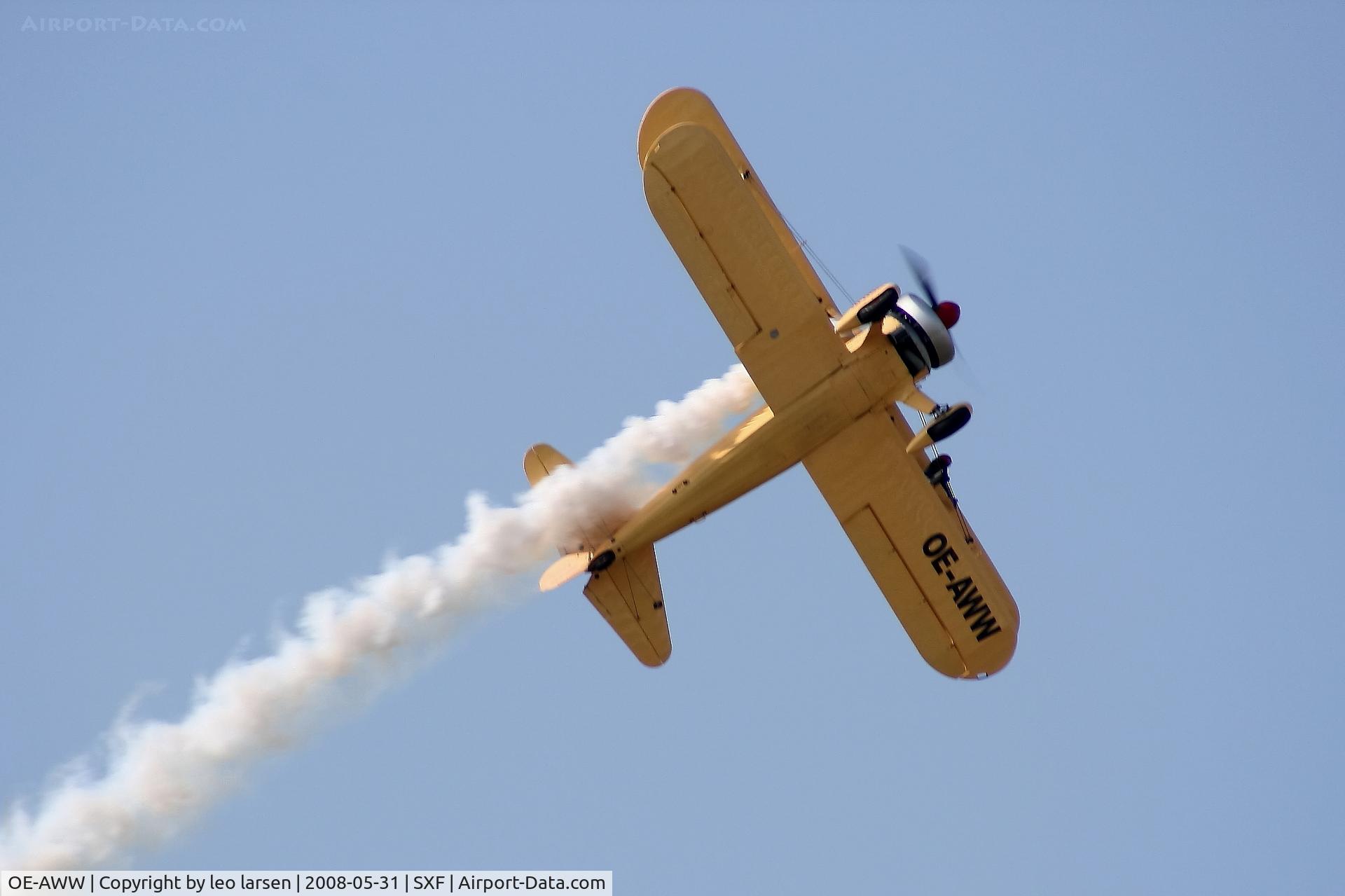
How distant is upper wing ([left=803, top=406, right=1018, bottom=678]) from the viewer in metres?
22.1

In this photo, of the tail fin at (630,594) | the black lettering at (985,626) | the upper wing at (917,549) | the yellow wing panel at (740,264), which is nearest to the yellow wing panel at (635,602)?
the tail fin at (630,594)

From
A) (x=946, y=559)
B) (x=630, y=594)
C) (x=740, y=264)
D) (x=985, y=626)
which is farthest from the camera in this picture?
(x=630, y=594)

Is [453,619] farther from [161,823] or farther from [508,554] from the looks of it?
[161,823]

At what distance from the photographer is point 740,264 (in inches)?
826

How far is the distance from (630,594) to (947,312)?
215 inches

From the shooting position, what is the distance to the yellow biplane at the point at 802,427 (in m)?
20.9

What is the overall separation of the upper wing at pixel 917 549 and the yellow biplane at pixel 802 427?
19 mm

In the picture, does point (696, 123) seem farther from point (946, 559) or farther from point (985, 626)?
point (985, 626)

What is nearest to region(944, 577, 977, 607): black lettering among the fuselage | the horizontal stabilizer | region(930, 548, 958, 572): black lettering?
region(930, 548, 958, 572): black lettering

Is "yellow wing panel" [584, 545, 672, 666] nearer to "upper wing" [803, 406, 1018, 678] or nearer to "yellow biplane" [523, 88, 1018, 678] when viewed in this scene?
"yellow biplane" [523, 88, 1018, 678]

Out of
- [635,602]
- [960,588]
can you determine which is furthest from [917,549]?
[635,602]

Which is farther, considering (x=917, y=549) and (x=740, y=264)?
(x=917, y=549)

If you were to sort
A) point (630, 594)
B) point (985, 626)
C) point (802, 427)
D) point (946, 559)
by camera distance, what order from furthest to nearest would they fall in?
point (630, 594)
point (985, 626)
point (946, 559)
point (802, 427)

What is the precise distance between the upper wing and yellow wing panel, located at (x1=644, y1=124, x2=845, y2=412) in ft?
4.03
